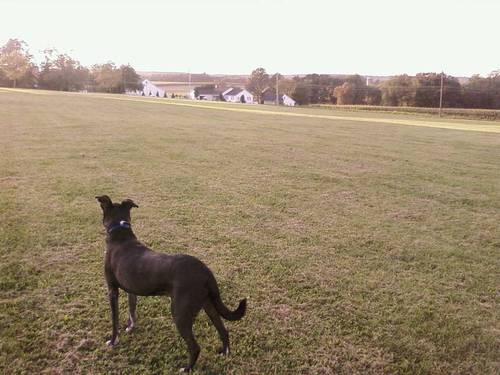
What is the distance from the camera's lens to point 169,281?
295 centimetres

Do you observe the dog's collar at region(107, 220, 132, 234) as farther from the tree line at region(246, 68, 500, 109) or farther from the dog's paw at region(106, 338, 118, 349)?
the tree line at region(246, 68, 500, 109)

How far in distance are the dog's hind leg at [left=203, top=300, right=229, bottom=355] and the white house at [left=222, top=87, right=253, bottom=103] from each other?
11814cm

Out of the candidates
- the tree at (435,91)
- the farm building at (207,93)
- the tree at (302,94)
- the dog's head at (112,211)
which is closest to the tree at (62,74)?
the farm building at (207,93)

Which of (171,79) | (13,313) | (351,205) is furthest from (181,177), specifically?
(171,79)

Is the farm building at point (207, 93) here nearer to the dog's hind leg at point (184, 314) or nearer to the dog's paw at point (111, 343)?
the dog's paw at point (111, 343)

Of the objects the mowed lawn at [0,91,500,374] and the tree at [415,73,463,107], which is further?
the tree at [415,73,463,107]

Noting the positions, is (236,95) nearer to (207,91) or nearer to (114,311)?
(207,91)

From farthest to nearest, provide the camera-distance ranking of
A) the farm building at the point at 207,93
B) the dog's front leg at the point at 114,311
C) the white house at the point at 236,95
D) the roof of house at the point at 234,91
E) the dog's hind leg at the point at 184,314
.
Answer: the roof of house at the point at 234,91 → the farm building at the point at 207,93 → the white house at the point at 236,95 → the dog's front leg at the point at 114,311 → the dog's hind leg at the point at 184,314

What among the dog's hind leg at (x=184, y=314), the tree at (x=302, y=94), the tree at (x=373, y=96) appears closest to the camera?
the dog's hind leg at (x=184, y=314)

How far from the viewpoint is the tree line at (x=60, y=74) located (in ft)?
335

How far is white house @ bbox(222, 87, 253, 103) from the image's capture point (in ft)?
395

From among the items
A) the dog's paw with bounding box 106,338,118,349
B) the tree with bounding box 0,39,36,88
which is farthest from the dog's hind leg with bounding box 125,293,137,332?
the tree with bounding box 0,39,36,88

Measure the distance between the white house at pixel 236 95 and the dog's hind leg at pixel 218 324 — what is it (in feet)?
388

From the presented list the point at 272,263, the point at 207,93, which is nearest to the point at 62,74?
the point at 207,93
